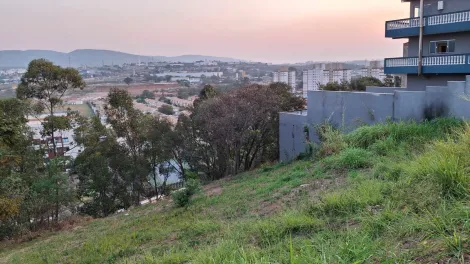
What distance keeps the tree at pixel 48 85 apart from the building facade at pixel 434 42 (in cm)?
1571

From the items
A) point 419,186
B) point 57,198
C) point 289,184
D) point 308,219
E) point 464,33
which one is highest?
point 464,33

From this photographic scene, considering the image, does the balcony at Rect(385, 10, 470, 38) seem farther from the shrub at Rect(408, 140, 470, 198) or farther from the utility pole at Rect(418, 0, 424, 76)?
the shrub at Rect(408, 140, 470, 198)

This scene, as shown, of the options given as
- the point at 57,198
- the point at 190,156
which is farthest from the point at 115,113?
the point at 57,198

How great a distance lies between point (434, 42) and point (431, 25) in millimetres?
892

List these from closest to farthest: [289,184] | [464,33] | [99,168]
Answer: [289,184] < [464,33] < [99,168]

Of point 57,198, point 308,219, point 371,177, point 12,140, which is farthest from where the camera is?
point 57,198

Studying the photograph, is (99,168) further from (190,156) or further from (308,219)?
(308,219)

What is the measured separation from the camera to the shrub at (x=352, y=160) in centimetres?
677

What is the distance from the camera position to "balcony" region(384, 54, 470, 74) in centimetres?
1371

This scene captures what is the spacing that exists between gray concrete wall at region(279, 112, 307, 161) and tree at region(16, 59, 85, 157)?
10.5m

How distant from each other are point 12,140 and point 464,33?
17.1 metres

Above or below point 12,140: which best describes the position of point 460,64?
above

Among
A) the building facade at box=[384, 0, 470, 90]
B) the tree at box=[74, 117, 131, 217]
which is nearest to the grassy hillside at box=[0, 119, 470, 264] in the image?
the building facade at box=[384, 0, 470, 90]

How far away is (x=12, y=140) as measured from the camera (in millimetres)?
10469
